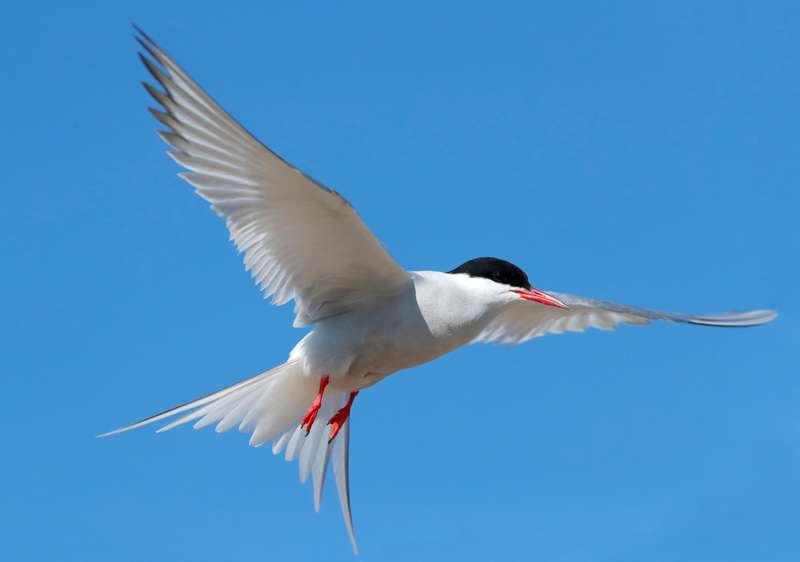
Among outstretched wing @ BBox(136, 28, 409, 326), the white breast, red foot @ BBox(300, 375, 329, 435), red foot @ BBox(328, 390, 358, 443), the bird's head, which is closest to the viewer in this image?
outstretched wing @ BBox(136, 28, 409, 326)

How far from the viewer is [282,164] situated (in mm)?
6371

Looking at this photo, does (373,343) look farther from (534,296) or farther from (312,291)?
(534,296)

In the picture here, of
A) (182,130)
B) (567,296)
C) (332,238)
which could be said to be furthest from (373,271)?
(567,296)

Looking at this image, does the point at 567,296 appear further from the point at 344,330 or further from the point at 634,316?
the point at 344,330

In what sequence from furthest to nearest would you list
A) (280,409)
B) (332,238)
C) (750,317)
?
(750,317) → (280,409) → (332,238)

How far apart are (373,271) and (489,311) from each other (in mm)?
792

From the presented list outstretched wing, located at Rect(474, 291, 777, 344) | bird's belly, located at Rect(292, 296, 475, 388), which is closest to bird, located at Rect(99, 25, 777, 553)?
bird's belly, located at Rect(292, 296, 475, 388)

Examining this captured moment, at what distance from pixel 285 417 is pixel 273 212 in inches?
63.2

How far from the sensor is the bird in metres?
6.41

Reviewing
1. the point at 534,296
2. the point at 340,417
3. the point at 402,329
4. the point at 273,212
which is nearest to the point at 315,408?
→ the point at 340,417

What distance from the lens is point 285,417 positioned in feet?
25.1

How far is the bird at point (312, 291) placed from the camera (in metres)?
6.41

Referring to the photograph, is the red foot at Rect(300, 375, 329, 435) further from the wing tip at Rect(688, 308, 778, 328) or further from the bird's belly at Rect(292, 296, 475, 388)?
the wing tip at Rect(688, 308, 778, 328)

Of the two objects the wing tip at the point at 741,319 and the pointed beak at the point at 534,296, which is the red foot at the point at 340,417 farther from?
the wing tip at the point at 741,319
